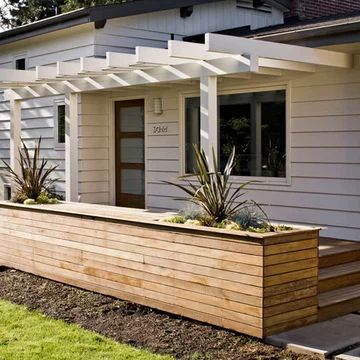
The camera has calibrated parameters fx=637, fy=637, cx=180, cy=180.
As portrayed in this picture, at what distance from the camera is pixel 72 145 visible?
9.34 metres

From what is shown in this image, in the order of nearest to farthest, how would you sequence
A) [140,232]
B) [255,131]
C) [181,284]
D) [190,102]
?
[181,284] → [140,232] → [255,131] → [190,102]

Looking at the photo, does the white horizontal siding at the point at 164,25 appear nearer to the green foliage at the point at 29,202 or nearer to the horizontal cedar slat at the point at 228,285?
the green foliage at the point at 29,202

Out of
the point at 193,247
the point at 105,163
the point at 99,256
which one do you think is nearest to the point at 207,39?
the point at 193,247

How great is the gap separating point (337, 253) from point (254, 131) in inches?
92.3

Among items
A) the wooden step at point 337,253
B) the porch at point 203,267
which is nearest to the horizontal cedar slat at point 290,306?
the porch at point 203,267

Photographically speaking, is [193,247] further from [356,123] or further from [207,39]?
[356,123]

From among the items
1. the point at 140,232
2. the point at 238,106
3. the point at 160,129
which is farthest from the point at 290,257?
the point at 160,129

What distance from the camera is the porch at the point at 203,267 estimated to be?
505 cm

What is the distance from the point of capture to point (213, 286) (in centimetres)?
538

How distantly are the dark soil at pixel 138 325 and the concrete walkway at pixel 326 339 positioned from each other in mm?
77

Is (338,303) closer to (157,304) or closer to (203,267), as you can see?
(203,267)

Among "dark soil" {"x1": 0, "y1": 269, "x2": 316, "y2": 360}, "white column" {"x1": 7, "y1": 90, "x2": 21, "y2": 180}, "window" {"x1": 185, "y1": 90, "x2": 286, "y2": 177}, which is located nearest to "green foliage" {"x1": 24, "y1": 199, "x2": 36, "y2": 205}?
"dark soil" {"x1": 0, "y1": 269, "x2": 316, "y2": 360}

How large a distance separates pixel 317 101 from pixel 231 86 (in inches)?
51.6

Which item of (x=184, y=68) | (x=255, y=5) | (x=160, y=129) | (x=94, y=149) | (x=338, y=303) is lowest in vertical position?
(x=338, y=303)
